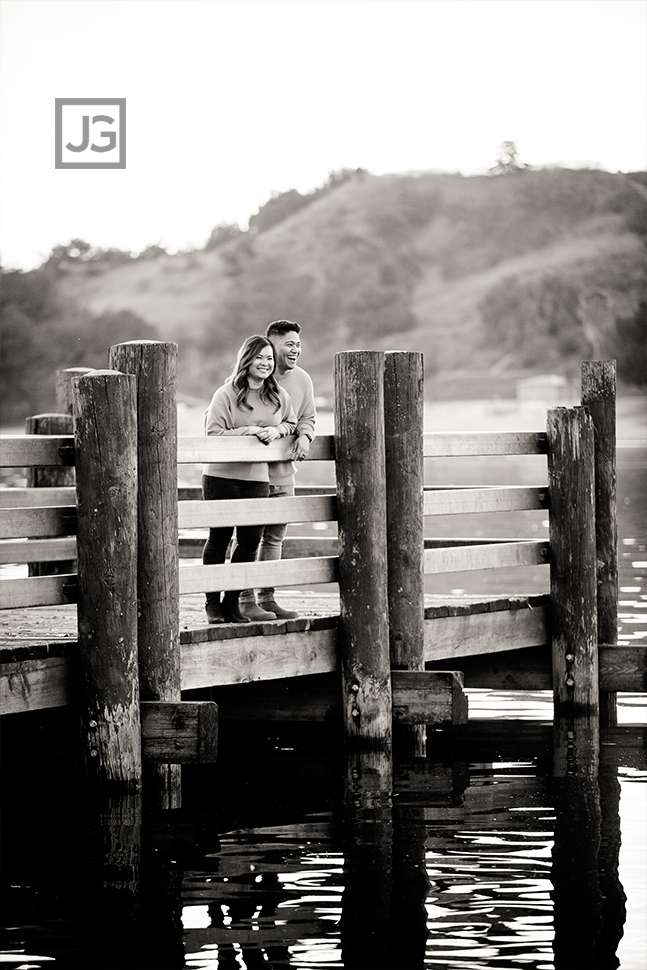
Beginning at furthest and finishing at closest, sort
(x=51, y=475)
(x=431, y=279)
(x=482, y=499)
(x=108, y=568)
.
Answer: (x=431, y=279) → (x=51, y=475) → (x=482, y=499) → (x=108, y=568)

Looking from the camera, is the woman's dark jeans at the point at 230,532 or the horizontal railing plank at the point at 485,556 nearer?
the woman's dark jeans at the point at 230,532

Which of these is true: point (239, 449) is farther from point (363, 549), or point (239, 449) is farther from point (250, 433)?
point (363, 549)

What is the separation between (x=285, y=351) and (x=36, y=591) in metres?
2.15

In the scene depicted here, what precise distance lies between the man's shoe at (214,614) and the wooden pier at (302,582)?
9cm

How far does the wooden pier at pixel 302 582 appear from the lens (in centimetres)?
708

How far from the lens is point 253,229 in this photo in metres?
92.6

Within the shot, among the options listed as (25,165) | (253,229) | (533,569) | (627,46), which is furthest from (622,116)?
(533,569)

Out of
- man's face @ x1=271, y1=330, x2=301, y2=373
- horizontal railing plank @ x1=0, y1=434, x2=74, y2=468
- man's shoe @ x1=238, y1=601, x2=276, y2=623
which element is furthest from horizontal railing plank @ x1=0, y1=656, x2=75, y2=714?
man's face @ x1=271, y1=330, x2=301, y2=373

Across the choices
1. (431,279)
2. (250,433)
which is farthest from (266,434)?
(431,279)

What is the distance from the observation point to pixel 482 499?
9070 millimetres

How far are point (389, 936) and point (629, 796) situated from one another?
261cm

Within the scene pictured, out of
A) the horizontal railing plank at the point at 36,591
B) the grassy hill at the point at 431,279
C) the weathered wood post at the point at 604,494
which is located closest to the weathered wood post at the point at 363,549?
the horizontal railing plank at the point at 36,591

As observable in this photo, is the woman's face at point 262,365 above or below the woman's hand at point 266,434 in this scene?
above

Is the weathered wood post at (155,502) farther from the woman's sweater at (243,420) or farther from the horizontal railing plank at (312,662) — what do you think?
the woman's sweater at (243,420)
